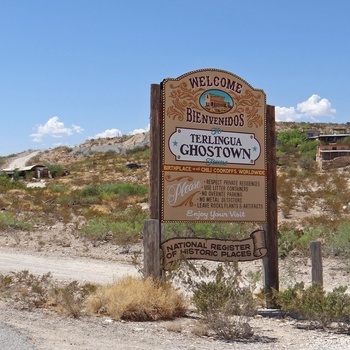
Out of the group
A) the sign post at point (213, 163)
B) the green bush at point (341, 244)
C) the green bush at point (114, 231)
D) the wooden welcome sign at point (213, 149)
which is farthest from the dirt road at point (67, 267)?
the green bush at point (341, 244)

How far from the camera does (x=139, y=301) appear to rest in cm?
956

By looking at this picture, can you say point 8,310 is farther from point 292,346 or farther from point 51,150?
point 51,150

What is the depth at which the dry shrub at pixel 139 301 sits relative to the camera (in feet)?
31.2

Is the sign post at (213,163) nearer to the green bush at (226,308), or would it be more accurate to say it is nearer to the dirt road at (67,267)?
the green bush at (226,308)

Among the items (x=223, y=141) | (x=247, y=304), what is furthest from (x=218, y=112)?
(x=247, y=304)

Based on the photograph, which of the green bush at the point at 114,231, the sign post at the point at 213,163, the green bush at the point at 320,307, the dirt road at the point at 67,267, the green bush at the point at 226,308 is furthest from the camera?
the green bush at the point at 114,231

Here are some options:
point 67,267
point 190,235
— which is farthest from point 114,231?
point 67,267

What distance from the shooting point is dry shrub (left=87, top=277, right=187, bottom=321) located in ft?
31.2

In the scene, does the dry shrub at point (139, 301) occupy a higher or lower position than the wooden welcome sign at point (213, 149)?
lower

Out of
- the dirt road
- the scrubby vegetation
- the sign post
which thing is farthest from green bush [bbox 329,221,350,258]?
the dirt road

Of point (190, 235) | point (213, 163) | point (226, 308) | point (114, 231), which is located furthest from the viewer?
point (114, 231)

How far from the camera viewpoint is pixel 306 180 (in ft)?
133

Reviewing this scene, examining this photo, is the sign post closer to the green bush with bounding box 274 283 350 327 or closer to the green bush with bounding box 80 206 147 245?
the green bush with bounding box 274 283 350 327

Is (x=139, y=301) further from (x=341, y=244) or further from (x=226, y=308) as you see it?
(x=341, y=244)
